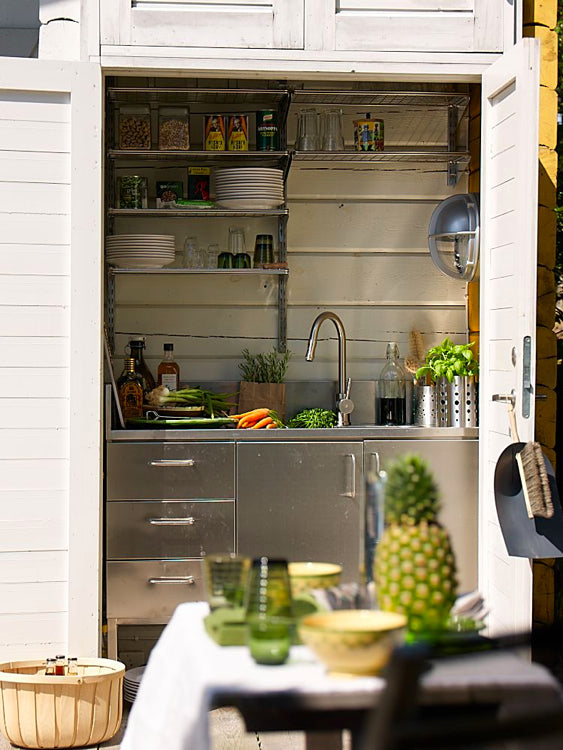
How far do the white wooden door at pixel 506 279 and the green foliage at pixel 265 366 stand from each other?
100cm

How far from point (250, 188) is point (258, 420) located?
36.9 inches

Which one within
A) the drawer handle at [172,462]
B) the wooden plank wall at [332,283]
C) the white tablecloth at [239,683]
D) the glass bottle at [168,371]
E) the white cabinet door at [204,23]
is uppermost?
the white cabinet door at [204,23]

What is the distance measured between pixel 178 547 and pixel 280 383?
2.84ft

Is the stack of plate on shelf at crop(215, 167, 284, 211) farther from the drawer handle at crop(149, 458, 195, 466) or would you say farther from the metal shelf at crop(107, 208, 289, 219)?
the drawer handle at crop(149, 458, 195, 466)

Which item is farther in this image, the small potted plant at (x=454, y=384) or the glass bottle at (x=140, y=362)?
the glass bottle at (x=140, y=362)

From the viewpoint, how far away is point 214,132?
4148mm

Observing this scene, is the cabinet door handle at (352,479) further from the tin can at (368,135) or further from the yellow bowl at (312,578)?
the yellow bowl at (312,578)

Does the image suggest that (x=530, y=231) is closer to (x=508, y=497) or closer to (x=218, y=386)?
(x=508, y=497)

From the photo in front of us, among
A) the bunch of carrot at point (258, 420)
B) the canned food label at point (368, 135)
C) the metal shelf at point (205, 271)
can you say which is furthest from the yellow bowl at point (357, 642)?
the canned food label at point (368, 135)

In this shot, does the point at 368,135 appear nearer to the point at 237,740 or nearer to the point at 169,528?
the point at 169,528

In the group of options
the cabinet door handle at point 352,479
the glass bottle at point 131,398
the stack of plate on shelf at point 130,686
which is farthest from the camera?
the glass bottle at point 131,398

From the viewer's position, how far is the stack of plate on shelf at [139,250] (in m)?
4.07

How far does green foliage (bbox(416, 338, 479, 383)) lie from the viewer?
3.95 m

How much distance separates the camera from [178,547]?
3.70 m
